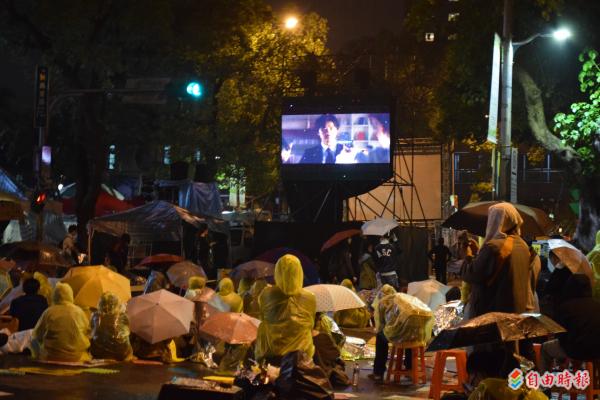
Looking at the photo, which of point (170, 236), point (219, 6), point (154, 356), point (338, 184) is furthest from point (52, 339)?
point (219, 6)

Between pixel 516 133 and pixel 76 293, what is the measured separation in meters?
17.7

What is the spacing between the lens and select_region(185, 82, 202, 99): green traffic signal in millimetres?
22609

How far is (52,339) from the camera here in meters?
13.7

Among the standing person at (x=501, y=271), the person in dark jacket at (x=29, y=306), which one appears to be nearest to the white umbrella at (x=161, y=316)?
the person in dark jacket at (x=29, y=306)

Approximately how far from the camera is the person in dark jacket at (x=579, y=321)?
28.3 feet

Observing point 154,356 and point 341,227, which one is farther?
point 341,227

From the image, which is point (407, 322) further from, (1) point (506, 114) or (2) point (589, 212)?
(2) point (589, 212)

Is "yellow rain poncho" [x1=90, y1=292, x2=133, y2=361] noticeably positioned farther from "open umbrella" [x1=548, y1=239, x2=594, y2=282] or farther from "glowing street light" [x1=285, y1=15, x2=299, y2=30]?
"glowing street light" [x1=285, y1=15, x2=299, y2=30]

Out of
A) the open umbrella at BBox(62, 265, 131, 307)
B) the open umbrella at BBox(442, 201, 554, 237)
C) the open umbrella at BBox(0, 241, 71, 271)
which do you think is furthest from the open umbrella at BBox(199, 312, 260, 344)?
the open umbrella at BBox(0, 241, 71, 271)

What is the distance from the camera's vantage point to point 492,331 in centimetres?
712

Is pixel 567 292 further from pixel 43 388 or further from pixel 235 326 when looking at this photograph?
pixel 43 388

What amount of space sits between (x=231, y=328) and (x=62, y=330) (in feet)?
8.61
